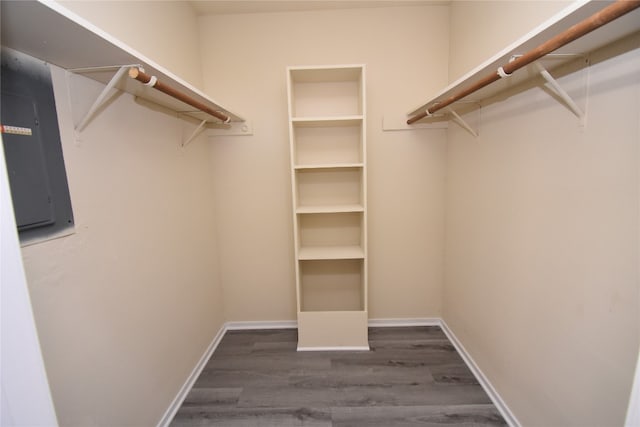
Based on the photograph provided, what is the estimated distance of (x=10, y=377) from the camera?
53cm

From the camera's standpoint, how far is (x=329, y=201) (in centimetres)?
239

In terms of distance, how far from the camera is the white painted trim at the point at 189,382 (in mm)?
1596

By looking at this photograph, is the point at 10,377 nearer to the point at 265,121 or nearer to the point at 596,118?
the point at 596,118

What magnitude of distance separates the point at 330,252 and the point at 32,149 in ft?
5.95

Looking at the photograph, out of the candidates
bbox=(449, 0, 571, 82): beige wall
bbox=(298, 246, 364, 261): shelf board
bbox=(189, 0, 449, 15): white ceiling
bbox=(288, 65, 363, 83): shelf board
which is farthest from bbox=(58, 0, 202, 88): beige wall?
bbox=(449, 0, 571, 82): beige wall

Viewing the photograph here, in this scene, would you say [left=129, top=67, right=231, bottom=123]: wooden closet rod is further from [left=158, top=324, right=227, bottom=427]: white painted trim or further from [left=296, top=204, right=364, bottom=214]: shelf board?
[left=158, top=324, right=227, bottom=427]: white painted trim

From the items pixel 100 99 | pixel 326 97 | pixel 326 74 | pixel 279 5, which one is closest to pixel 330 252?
pixel 326 97

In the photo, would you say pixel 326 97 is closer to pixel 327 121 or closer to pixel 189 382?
pixel 327 121

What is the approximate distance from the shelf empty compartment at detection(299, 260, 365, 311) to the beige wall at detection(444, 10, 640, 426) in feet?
3.23

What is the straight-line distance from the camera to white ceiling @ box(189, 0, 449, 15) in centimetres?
207

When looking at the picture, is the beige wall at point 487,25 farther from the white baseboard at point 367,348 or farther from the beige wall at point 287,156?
the white baseboard at point 367,348

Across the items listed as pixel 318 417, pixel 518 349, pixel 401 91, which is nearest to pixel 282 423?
pixel 318 417

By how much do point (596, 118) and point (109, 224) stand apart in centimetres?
203

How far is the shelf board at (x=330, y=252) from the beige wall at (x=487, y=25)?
1.57 m
